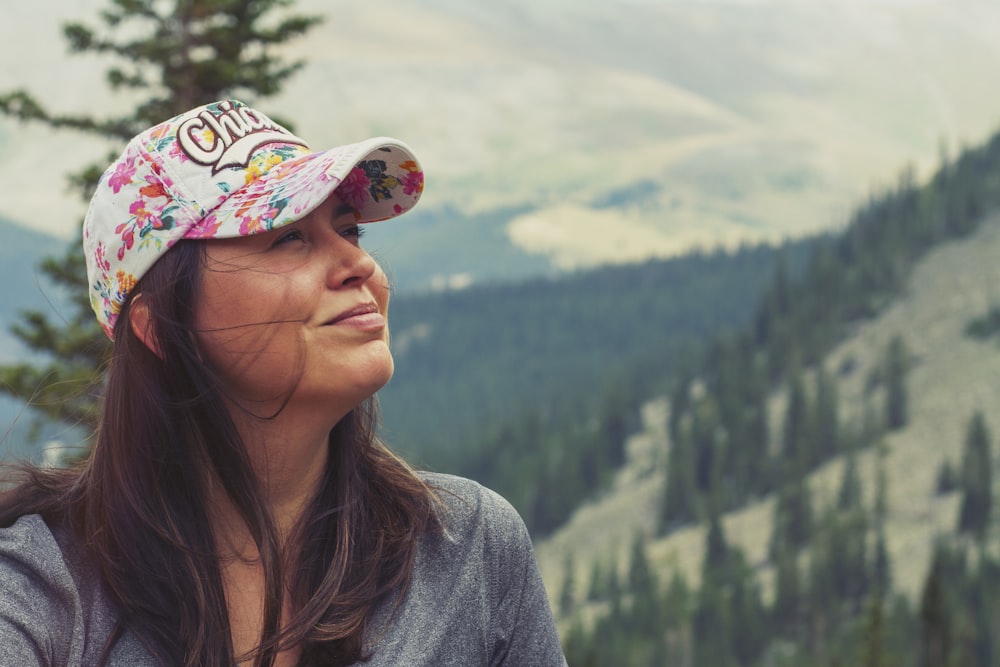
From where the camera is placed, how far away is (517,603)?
13.7 ft

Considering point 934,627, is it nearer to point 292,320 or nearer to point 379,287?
point 379,287

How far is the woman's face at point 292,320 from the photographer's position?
13.3 feet

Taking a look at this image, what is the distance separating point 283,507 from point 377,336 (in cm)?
63

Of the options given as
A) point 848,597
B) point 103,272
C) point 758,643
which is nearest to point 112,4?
point 103,272

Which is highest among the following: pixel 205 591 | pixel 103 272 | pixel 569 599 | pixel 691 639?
pixel 103 272

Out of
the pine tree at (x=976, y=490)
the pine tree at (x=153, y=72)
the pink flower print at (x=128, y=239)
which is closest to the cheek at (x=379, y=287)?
the pink flower print at (x=128, y=239)

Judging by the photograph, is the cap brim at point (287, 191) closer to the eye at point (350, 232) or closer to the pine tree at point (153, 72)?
the eye at point (350, 232)

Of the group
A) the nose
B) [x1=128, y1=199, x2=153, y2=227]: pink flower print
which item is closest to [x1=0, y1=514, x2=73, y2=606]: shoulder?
[x1=128, y1=199, x2=153, y2=227]: pink flower print

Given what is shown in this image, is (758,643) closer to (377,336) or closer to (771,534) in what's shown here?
(771,534)

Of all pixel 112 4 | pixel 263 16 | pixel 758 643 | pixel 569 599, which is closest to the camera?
pixel 263 16

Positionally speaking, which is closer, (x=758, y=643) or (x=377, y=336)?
(x=377, y=336)

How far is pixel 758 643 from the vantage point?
170125 millimetres

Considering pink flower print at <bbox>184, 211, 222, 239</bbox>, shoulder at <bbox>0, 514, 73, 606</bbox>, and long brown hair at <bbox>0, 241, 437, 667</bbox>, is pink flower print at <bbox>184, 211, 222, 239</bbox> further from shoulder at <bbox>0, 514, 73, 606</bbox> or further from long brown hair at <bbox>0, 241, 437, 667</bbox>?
shoulder at <bbox>0, 514, 73, 606</bbox>

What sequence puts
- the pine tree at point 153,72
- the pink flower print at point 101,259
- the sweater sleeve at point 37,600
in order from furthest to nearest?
the pine tree at point 153,72 → the pink flower print at point 101,259 → the sweater sleeve at point 37,600
